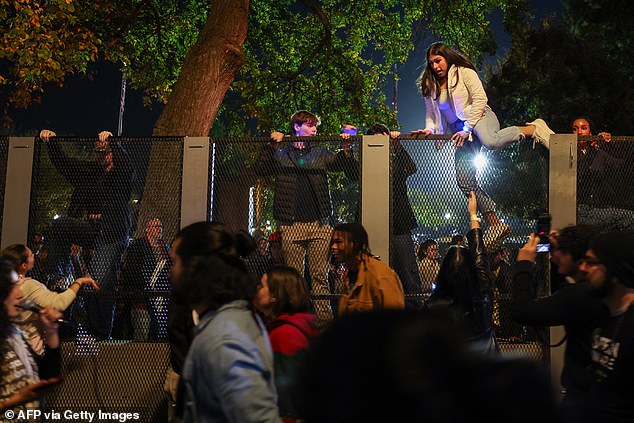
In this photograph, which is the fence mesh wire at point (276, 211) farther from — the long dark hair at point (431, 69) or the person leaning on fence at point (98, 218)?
the long dark hair at point (431, 69)

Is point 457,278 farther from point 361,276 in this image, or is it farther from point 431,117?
point 431,117

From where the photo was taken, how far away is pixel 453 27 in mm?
16844

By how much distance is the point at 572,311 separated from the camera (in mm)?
4277

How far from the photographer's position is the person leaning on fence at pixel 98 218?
7.38 m

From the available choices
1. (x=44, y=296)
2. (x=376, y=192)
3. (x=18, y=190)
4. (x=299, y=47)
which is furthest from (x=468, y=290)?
(x=299, y=47)

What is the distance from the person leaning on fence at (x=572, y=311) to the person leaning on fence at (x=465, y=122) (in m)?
2.27

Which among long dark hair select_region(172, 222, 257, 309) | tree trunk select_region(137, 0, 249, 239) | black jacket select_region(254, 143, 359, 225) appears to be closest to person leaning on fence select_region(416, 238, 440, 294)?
black jacket select_region(254, 143, 359, 225)

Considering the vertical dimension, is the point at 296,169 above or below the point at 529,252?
above

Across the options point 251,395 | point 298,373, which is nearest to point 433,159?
point 251,395

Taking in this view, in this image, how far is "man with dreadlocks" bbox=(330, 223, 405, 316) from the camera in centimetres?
571

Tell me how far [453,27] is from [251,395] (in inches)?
598

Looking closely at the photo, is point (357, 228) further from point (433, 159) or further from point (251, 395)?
point (251, 395)

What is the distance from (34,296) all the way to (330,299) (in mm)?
2681

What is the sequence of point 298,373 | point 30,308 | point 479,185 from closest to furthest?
point 298,373
point 30,308
point 479,185
